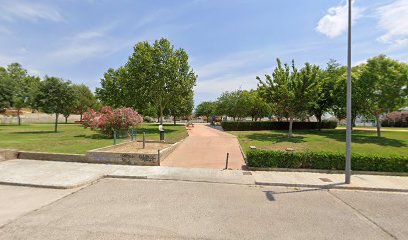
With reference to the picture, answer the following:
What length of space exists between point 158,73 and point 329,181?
2457cm

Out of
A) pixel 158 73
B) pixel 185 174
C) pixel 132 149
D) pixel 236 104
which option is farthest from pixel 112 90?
pixel 185 174

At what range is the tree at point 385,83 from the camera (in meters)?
20.3

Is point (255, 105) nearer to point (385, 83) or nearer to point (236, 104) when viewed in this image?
point (236, 104)

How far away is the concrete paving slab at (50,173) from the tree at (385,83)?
2391cm

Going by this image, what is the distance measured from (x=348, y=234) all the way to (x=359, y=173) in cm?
663

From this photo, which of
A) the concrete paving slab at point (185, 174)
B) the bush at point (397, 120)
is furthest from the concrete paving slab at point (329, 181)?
the bush at point (397, 120)

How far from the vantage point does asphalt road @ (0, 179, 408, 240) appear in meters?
4.71

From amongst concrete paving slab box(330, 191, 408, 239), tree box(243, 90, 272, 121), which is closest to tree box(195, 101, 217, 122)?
tree box(243, 90, 272, 121)

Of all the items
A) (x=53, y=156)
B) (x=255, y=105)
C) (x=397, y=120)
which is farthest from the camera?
(x=397, y=120)

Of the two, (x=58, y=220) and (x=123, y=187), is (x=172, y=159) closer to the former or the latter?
(x=123, y=187)

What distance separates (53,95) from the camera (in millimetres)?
24000

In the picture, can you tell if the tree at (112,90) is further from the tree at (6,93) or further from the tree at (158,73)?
the tree at (6,93)

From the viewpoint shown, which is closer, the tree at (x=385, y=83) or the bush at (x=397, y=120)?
Result: the tree at (x=385, y=83)

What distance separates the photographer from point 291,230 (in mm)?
4922
